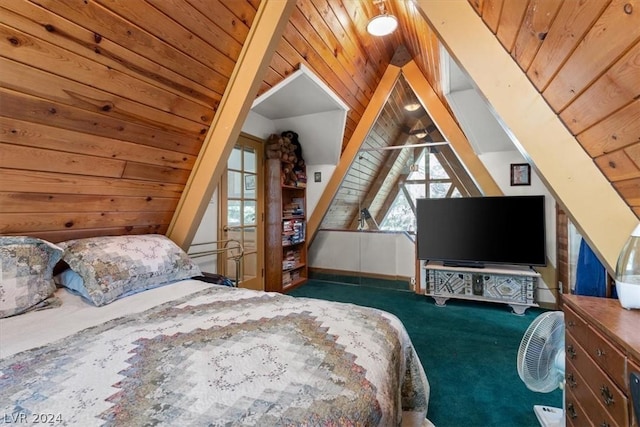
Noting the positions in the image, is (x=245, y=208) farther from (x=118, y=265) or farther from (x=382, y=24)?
(x=382, y=24)

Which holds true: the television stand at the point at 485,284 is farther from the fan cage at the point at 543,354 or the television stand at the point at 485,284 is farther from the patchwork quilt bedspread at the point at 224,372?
the patchwork quilt bedspread at the point at 224,372

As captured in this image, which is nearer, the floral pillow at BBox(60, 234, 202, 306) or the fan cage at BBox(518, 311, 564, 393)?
the fan cage at BBox(518, 311, 564, 393)

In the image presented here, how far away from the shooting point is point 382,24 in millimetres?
2471

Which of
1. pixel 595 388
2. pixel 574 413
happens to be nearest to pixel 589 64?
pixel 595 388

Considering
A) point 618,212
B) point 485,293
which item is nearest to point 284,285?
point 485,293

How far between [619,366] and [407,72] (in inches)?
144

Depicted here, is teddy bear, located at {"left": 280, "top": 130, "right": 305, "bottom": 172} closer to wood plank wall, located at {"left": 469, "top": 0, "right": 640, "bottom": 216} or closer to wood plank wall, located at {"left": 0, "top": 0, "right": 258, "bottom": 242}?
wood plank wall, located at {"left": 0, "top": 0, "right": 258, "bottom": 242}

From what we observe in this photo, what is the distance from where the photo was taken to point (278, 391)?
2.53ft

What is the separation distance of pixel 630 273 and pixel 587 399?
0.52 meters

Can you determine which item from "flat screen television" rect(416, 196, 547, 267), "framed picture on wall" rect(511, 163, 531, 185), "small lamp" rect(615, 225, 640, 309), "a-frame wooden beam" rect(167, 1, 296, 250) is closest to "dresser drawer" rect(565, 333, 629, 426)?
"small lamp" rect(615, 225, 640, 309)

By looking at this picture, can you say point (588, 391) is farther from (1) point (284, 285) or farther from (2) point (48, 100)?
(1) point (284, 285)

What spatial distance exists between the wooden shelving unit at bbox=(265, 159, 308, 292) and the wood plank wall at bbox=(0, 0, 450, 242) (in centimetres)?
148

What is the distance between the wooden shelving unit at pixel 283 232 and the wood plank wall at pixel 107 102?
148 centimetres

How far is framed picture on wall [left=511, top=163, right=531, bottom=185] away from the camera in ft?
10.6
